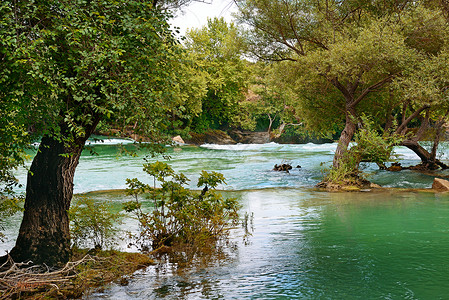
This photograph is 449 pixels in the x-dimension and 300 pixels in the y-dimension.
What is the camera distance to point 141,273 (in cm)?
724

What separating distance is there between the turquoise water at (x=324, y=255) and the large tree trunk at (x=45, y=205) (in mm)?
907

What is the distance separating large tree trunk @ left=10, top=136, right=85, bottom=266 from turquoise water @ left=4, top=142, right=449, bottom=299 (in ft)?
2.98

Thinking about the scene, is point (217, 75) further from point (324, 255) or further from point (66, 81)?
point (66, 81)

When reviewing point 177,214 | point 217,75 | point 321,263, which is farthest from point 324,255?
point 217,75

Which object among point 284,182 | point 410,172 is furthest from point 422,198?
point 410,172

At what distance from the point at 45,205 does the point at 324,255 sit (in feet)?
16.3

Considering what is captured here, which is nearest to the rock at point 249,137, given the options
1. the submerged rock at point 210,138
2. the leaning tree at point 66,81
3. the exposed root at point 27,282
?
the submerged rock at point 210,138

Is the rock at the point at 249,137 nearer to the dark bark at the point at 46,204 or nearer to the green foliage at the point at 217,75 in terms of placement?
the green foliage at the point at 217,75

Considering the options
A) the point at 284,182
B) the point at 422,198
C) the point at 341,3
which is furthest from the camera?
the point at 284,182

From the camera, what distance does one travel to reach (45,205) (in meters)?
6.68

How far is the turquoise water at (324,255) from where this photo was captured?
6.53 metres

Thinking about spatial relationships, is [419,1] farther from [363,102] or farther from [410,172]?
[410,172]

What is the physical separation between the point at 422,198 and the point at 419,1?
7.41m

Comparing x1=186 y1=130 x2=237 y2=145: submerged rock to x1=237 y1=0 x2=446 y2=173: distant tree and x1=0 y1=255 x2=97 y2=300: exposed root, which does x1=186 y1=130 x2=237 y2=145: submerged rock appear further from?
x1=0 y1=255 x2=97 y2=300: exposed root
